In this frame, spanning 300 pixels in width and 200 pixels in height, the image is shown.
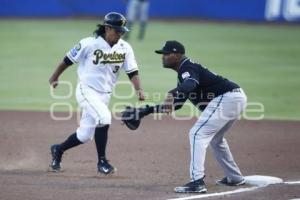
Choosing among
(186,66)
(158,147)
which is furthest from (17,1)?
(186,66)

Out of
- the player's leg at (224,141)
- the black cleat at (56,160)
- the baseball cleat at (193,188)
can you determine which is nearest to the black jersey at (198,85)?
the player's leg at (224,141)

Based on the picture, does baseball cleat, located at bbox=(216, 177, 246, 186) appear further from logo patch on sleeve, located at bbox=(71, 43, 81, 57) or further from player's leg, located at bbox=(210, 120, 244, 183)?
logo patch on sleeve, located at bbox=(71, 43, 81, 57)

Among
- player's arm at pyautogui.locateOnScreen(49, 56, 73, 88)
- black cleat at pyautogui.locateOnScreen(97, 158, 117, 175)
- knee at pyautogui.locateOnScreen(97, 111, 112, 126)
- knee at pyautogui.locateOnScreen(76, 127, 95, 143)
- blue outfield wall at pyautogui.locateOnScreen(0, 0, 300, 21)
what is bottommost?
black cleat at pyautogui.locateOnScreen(97, 158, 117, 175)

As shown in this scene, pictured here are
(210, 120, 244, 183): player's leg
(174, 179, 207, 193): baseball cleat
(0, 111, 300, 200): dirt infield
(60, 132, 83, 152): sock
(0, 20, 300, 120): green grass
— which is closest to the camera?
(174, 179, 207, 193): baseball cleat

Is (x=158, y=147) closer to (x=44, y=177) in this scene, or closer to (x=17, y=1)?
(x=44, y=177)

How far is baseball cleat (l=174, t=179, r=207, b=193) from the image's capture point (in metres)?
7.79

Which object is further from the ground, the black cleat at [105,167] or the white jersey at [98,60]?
the white jersey at [98,60]

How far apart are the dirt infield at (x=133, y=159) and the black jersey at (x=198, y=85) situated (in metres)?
0.98

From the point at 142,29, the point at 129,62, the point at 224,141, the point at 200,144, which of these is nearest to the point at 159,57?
the point at 142,29

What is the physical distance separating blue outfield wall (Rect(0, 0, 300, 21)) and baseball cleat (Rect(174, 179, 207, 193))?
1994cm

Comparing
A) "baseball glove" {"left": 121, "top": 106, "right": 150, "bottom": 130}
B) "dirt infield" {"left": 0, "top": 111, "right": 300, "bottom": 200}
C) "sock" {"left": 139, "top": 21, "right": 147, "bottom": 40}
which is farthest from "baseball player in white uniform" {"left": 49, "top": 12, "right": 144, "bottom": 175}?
"sock" {"left": 139, "top": 21, "right": 147, "bottom": 40}

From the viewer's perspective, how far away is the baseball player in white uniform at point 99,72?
866cm

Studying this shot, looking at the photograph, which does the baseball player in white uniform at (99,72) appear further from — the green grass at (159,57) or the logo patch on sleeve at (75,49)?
the green grass at (159,57)

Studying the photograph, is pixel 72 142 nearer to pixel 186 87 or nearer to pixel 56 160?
pixel 56 160
